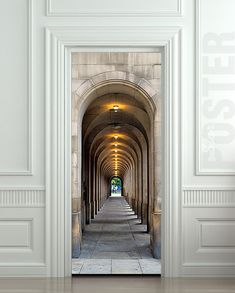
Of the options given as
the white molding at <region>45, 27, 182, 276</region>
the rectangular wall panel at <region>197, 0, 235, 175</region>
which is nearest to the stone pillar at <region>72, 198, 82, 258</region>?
the white molding at <region>45, 27, 182, 276</region>

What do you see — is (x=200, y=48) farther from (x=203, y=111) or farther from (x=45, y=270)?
→ (x=45, y=270)

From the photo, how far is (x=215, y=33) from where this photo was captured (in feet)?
22.9

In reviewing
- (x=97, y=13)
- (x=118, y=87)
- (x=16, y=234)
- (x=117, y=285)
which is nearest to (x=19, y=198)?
(x=16, y=234)

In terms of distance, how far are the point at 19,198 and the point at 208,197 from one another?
2508mm

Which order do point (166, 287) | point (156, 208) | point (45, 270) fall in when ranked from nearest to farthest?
point (166, 287) < point (45, 270) < point (156, 208)

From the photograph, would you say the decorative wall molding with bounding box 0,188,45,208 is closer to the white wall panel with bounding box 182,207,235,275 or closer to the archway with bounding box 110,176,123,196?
the white wall panel with bounding box 182,207,235,275

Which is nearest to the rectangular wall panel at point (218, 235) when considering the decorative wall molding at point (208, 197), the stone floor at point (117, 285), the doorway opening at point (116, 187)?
the decorative wall molding at point (208, 197)

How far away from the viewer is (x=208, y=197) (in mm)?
6977

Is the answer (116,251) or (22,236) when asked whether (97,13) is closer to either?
(22,236)

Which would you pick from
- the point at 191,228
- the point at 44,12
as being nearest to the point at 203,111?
the point at 191,228

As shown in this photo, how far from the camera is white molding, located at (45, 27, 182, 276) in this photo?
22.8ft

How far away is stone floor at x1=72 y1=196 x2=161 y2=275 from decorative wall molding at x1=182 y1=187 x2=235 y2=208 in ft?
15.2

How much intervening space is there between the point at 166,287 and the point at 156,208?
791cm

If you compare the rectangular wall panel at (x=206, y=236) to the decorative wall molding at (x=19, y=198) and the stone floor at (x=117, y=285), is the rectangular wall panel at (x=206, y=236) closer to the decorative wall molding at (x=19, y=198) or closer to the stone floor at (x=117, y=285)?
the stone floor at (x=117, y=285)
